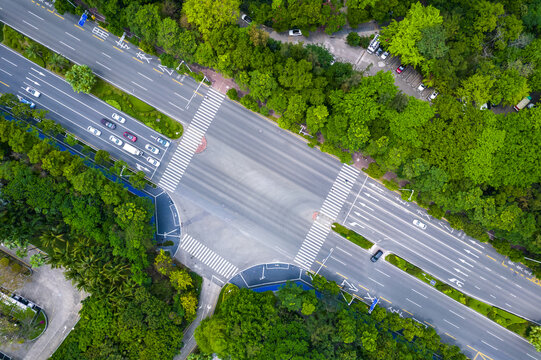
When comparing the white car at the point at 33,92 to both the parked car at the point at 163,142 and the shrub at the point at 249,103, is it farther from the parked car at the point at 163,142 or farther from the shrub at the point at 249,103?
the shrub at the point at 249,103

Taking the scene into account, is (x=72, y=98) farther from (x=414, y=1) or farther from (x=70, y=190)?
(x=414, y=1)

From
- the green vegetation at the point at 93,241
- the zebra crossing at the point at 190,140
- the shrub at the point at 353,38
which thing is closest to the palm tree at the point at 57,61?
the green vegetation at the point at 93,241

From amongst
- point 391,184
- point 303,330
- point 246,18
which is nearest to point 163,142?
point 246,18

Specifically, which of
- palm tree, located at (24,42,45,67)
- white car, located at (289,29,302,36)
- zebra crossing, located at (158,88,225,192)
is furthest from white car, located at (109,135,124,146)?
white car, located at (289,29,302,36)

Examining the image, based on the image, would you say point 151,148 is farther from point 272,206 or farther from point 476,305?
point 476,305

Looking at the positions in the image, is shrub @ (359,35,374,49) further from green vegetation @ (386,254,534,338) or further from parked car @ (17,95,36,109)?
parked car @ (17,95,36,109)

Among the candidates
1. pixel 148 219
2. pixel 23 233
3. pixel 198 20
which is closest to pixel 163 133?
pixel 148 219
